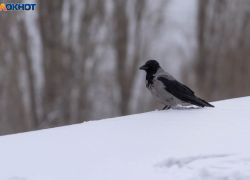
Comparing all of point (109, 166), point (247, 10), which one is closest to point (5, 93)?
point (247, 10)

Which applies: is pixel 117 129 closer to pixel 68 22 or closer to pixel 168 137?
pixel 168 137

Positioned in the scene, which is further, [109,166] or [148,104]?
[148,104]

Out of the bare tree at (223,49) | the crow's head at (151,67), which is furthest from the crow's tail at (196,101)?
the bare tree at (223,49)

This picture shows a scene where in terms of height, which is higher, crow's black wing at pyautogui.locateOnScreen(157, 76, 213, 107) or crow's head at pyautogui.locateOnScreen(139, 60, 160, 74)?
crow's head at pyautogui.locateOnScreen(139, 60, 160, 74)

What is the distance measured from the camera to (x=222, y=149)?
245 cm

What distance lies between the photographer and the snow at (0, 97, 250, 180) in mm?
2205

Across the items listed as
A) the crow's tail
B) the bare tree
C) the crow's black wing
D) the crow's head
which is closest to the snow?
the crow's tail

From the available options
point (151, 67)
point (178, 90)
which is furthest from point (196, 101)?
point (151, 67)

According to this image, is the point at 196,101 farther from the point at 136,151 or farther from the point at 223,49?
the point at 223,49

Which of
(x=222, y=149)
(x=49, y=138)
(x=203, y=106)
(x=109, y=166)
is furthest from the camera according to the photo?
(x=203, y=106)

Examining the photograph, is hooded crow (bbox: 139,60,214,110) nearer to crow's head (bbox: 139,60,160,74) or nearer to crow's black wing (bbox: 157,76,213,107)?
crow's black wing (bbox: 157,76,213,107)

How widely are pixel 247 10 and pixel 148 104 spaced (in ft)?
12.9

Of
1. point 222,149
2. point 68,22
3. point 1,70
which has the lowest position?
point 1,70

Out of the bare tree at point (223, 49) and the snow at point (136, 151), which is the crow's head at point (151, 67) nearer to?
the snow at point (136, 151)
